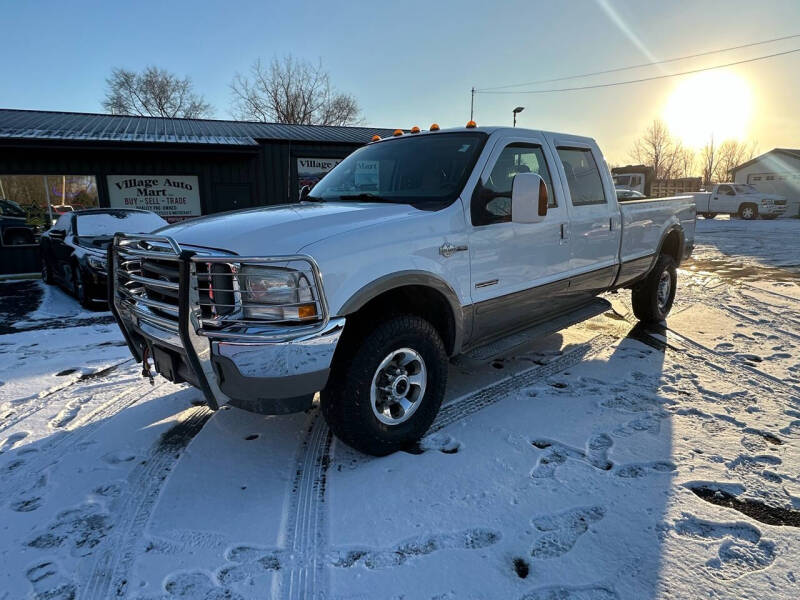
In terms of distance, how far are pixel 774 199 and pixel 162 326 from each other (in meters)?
32.6

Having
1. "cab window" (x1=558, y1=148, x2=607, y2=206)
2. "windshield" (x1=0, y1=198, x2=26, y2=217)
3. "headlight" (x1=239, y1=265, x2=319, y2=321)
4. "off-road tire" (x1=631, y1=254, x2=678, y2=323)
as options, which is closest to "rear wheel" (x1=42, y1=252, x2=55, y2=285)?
"windshield" (x1=0, y1=198, x2=26, y2=217)

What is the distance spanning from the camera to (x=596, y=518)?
7.87 ft

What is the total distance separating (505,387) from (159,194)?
13.0 meters

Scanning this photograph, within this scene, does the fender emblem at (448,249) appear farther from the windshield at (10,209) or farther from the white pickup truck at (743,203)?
the white pickup truck at (743,203)

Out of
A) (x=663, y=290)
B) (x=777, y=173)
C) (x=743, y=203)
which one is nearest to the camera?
(x=663, y=290)

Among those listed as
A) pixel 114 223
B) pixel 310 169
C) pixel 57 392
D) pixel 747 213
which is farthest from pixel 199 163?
pixel 747 213

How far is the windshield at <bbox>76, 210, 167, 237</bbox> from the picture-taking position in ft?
26.9

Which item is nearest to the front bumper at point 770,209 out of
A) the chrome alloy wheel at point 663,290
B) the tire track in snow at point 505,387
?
the chrome alloy wheel at point 663,290

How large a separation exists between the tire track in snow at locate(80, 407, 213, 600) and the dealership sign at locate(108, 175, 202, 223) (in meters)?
11.9

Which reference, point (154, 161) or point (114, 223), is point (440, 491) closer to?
point (114, 223)

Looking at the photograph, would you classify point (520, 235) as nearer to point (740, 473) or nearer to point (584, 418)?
point (584, 418)

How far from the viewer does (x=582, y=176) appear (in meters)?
4.49

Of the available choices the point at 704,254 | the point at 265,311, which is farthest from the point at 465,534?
the point at 704,254

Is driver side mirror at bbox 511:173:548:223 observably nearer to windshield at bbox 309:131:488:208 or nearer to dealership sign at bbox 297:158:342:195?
windshield at bbox 309:131:488:208
